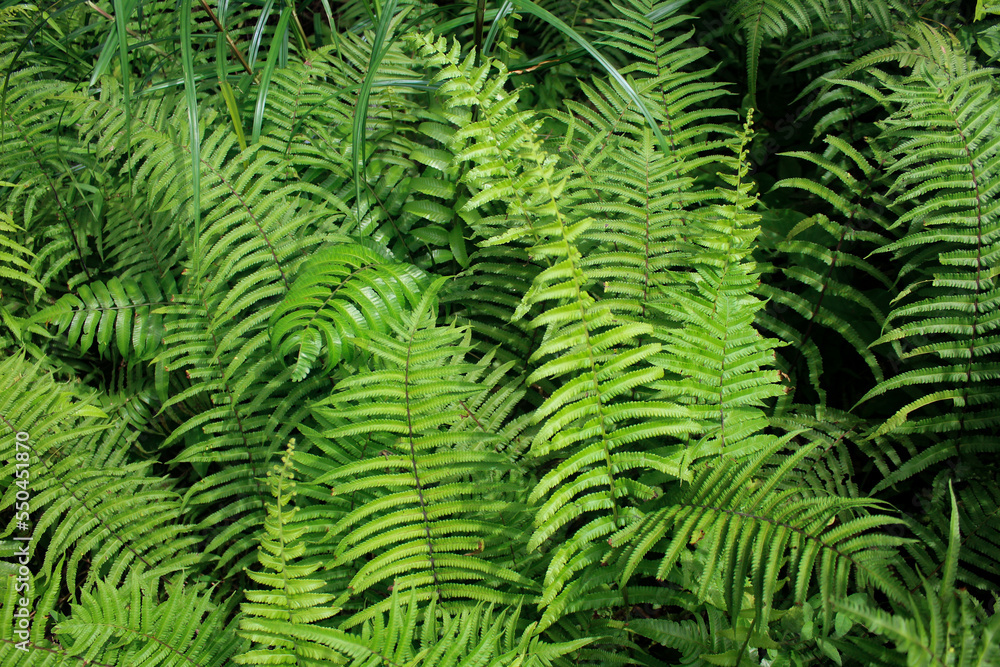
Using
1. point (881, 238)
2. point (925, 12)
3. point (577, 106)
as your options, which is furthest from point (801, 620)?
point (925, 12)

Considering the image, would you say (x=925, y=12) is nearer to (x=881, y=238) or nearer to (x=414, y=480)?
(x=881, y=238)

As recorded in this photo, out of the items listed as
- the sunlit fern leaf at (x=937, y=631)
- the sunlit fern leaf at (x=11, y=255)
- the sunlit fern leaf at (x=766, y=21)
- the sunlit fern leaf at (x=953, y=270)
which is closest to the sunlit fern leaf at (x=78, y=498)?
the sunlit fern leaf at (x=11, y=255)

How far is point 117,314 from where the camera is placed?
221 centimetres

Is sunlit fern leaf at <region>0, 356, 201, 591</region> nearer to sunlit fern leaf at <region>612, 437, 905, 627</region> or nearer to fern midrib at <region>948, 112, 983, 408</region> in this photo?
sunlit fern leaf at <region>612, 437, 905, 627</region>

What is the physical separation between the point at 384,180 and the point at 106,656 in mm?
1672

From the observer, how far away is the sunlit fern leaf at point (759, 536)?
1141 millimetres

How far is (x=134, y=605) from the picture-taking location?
152cm

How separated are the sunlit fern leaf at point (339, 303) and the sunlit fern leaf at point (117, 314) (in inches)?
26.1

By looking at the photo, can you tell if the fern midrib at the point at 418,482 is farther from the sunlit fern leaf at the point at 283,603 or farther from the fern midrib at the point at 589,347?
the fern midrib at the point at 589,347

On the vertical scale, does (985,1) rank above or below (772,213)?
above

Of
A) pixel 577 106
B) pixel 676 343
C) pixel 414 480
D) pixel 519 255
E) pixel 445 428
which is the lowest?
pixel 414 480

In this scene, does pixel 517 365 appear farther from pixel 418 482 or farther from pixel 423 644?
pixel 423 644

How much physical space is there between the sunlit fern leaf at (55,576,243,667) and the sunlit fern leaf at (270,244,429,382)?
669mm

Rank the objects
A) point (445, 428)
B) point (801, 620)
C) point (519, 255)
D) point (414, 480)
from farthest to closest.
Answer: point (519, 255) → point (445, 428) → point (414, 480) → point (801, 620)
